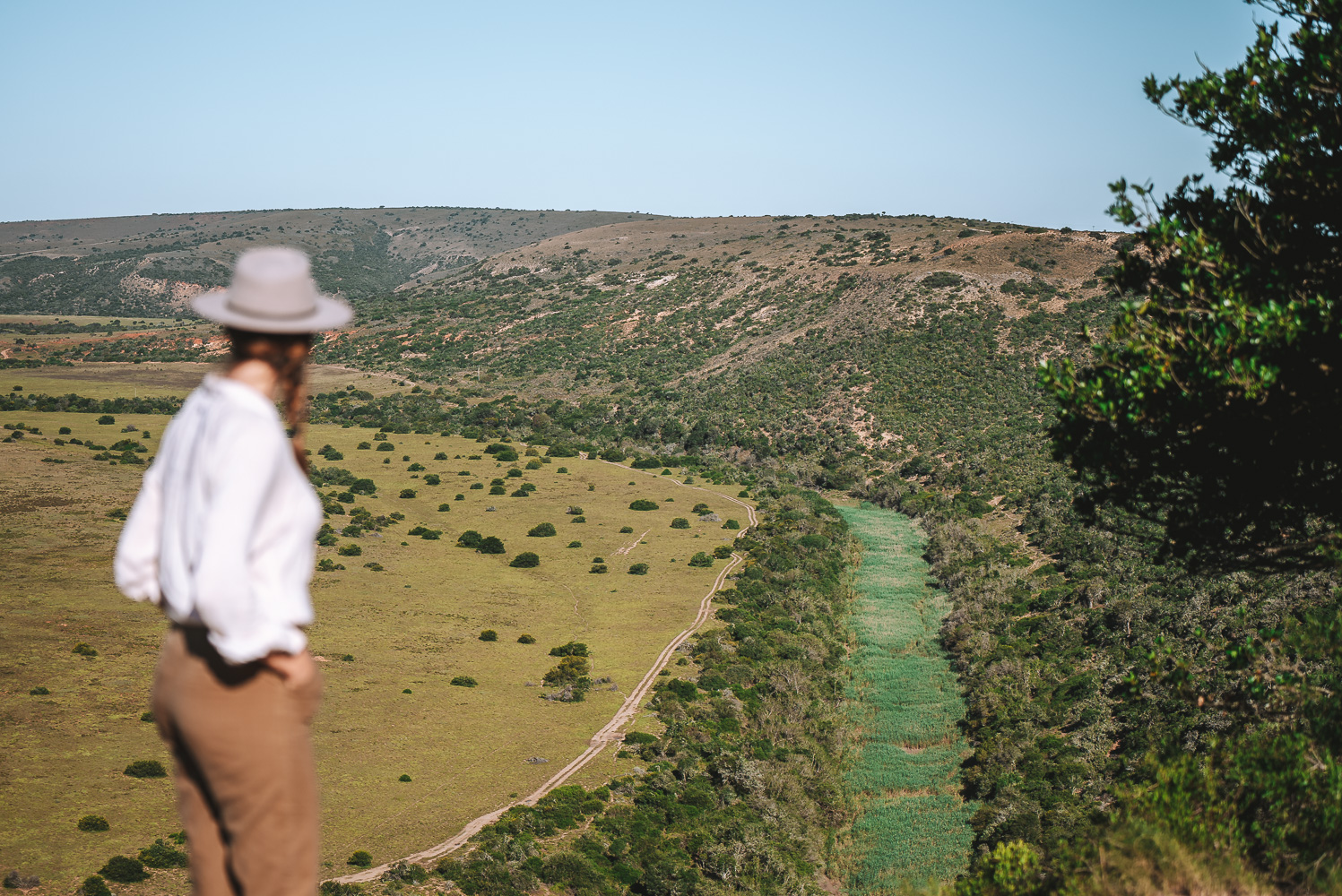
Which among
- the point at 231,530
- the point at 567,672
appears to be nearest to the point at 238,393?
the point at 231,530

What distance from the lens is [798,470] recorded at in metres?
72.2

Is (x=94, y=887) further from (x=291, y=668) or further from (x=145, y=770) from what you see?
(x=291, y=668)

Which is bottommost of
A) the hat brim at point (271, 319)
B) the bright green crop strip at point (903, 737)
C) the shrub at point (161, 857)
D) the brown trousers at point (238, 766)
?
the bright green crop strip at point (903, 737)

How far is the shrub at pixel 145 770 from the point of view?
24969 mm

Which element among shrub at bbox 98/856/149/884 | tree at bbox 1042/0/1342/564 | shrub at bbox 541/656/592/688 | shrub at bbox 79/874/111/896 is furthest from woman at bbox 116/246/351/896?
shrub at bbox 541/656/592/688

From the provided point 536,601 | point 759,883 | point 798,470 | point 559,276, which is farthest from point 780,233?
point 759,883

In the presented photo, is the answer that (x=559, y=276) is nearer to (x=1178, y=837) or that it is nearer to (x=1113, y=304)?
(x=1113, y=304)

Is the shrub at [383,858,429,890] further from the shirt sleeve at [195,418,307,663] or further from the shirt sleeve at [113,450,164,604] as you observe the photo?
the shirt sleeve at [195,418,307,663]

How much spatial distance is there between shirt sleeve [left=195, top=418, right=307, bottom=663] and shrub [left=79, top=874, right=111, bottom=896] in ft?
67.0

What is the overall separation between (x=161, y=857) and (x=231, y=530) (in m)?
22.1

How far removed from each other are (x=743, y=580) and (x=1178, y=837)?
→ 39608mm

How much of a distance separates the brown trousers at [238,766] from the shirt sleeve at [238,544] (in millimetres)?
148

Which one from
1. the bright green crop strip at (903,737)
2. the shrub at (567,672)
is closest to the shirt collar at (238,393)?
the bright green crop strip at (903,737)

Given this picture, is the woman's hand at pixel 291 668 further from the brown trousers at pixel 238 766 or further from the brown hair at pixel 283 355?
the brown hair at pixel 283 355
